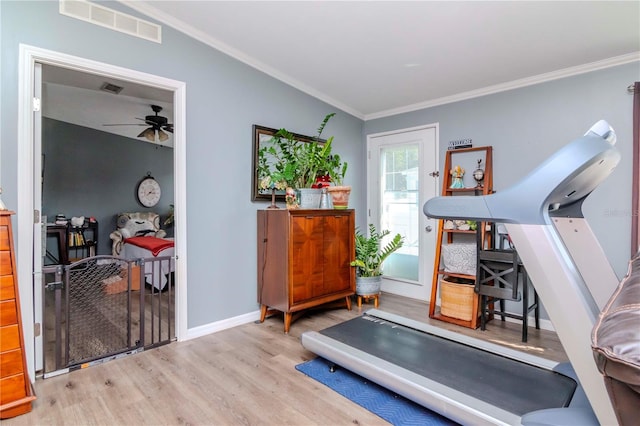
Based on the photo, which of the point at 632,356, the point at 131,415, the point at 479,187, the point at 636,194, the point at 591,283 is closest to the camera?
the point at 632,356

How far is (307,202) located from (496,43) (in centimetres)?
207

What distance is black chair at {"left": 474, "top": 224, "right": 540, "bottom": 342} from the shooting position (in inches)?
112

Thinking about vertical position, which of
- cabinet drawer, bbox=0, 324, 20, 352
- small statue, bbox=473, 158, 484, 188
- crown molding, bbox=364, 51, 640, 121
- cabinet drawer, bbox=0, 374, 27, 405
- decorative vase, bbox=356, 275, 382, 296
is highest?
crown molding, bbox=364, 51, 640, 121

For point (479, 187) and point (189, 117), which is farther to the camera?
point (479, 187)

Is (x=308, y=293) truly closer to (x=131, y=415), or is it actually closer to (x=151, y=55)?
(x=131, y=415)

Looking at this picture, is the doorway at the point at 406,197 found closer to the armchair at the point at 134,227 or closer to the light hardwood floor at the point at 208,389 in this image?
the light hardwood floor at the point at 208,389

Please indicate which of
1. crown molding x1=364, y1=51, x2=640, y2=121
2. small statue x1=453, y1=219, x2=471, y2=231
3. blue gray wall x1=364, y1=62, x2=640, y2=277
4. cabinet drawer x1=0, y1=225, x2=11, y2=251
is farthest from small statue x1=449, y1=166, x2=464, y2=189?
cabinet drawer x1=0, y1=225, x2=11, y2=251

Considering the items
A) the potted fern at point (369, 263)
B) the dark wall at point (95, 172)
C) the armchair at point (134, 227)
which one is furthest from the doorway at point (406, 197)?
the dark wall at point (95, 172)

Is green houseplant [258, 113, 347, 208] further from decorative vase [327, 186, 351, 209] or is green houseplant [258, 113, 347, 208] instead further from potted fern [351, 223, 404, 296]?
potted fern [351, 223, 404, 296]

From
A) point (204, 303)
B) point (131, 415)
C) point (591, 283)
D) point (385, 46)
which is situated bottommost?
point (131, 415)

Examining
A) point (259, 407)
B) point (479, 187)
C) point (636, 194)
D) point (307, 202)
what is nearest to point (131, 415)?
point (259, 407)

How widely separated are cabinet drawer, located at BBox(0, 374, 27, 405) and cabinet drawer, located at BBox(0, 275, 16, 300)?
0.43m

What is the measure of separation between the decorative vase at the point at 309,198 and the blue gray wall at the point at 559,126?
1.58 metres

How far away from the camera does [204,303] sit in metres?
3.00
